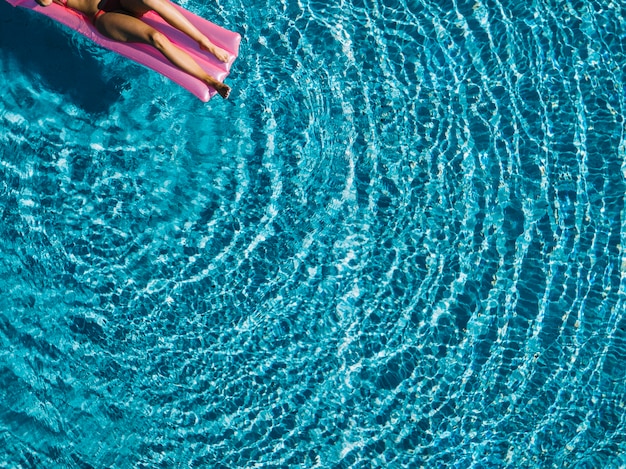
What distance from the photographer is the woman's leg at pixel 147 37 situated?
365 centimetres

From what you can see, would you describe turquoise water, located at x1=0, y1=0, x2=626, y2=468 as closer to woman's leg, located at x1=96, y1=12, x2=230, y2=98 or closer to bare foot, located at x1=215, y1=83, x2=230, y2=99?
woman's leg, located at x1=96, y1=12, x2=230, y2=98

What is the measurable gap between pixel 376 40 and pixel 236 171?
1.13m

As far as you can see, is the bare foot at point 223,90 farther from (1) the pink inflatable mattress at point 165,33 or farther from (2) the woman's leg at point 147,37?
(1) the pink inflatable mattress at point 165,33

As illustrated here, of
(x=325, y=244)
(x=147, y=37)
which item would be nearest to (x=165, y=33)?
(x=147, y=37)

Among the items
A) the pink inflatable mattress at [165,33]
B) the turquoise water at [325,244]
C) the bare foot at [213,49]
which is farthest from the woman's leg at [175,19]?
the turquoise water at [325,244]

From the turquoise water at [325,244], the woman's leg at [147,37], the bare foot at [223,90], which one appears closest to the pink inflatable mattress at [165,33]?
the woman's leg at [147,37]

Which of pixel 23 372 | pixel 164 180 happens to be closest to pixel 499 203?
pixel 164 180

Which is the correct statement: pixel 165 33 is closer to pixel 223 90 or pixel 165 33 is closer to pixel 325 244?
pixel 223 90

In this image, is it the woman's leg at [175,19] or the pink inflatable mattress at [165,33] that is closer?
the woman's leg at [175,19]

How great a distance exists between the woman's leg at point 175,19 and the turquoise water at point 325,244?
0.51m

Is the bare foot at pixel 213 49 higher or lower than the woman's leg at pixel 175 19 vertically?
lower

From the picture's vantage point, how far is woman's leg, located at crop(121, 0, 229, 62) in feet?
11.8

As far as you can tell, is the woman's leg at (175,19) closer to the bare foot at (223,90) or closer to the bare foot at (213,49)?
the bare foot at (213,49)

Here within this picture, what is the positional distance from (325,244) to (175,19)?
141 cm
